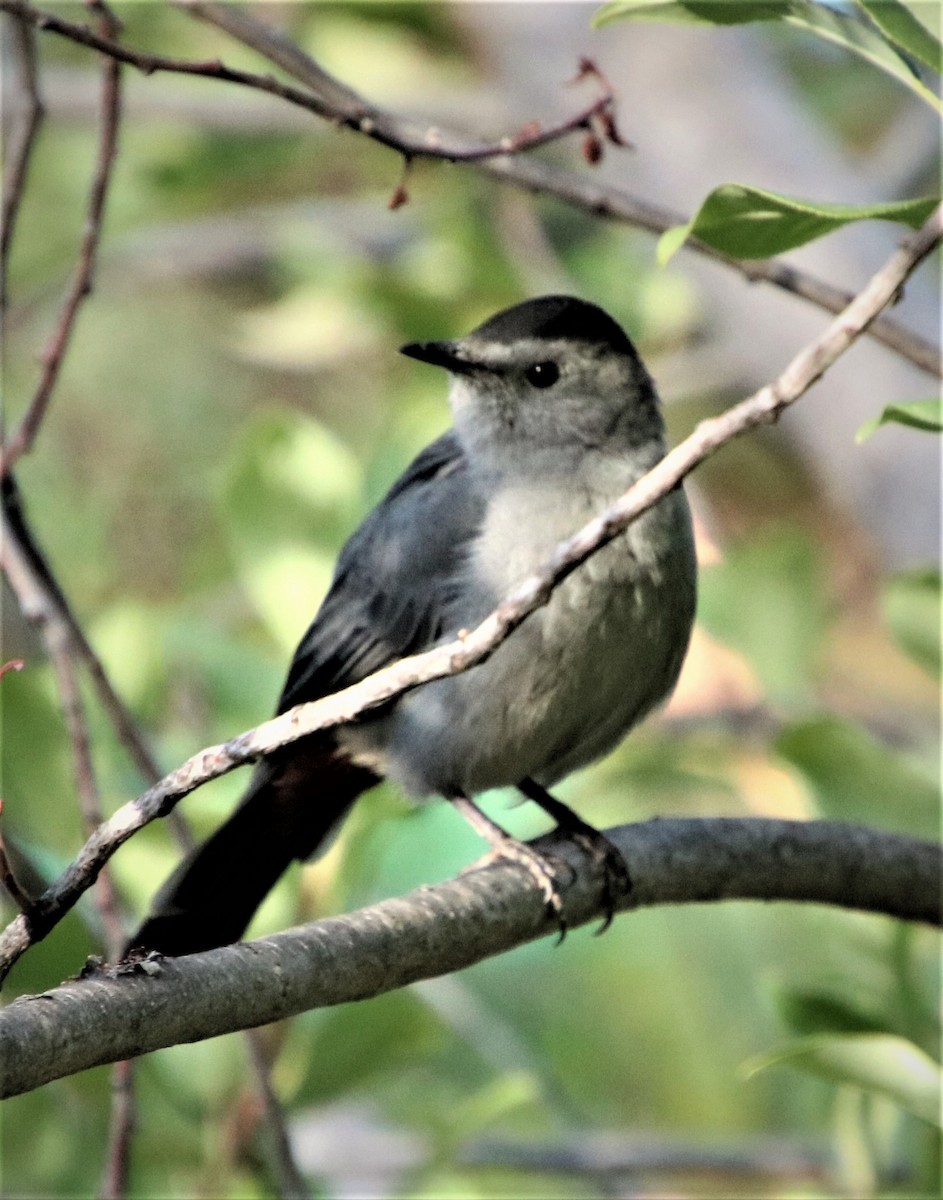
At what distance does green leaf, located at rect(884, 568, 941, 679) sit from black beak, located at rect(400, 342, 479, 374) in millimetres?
1024

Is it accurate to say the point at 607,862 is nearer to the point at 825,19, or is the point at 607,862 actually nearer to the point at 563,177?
the point at 563,177

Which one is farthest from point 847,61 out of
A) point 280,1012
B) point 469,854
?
point 280,1012

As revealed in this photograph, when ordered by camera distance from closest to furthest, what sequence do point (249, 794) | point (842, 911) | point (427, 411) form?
point (842, 911) < point (249, 794) < point (427, 411)

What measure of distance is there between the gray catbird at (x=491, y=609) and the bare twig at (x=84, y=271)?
706mm

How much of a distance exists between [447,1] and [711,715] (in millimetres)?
2442

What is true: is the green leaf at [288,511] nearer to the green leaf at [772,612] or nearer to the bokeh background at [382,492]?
the bokeh background at [382,492]

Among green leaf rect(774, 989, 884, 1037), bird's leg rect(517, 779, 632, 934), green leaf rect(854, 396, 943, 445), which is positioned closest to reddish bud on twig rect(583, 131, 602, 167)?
green leaf rect(854, 396, 943, 445)

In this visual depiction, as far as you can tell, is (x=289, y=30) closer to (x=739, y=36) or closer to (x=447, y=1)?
(x=447, y=1)

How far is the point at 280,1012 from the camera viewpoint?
2.06 meters

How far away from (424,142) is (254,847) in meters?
1.51

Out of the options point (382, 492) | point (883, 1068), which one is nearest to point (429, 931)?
point (883, 1068)

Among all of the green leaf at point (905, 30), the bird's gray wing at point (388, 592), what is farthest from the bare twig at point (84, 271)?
the green leaf at point (905, 30)

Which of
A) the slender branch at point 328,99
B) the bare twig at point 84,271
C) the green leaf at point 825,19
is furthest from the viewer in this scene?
the bare twig at point 84,271

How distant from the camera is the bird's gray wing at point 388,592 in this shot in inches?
143
